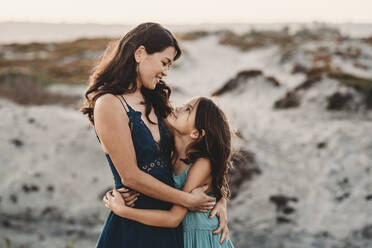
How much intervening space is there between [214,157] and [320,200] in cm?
681

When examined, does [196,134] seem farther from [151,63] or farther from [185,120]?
[151,63]

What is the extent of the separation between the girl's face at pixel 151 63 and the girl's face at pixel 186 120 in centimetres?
27

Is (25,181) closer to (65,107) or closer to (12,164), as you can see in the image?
(12,164)

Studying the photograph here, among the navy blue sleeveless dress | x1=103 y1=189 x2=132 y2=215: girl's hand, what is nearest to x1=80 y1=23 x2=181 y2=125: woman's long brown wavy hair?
the navy blue sleeveless dress

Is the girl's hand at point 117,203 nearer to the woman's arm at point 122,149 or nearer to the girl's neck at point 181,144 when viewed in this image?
the woman's arm at point 122,149

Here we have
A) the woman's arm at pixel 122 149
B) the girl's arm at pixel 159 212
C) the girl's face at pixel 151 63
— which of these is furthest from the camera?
the girl's face at pixel 151 63

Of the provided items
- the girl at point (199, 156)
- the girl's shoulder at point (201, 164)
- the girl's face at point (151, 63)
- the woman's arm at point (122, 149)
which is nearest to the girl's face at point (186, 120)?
the girl at point (199, 156)

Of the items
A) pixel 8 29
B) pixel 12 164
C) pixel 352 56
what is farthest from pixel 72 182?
pixel 8 29

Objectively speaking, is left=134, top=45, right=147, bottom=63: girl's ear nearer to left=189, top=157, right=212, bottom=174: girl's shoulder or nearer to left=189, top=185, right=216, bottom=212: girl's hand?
left=189, top=157, right=212, bottom=174: girl's shoulder

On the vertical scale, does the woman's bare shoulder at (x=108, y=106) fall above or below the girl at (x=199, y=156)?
above

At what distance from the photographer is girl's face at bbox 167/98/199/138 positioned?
2752 millimetres

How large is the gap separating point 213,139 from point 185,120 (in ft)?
A: 0.72

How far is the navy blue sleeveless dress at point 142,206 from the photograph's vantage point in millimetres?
2572

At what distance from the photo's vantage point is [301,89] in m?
14.3
